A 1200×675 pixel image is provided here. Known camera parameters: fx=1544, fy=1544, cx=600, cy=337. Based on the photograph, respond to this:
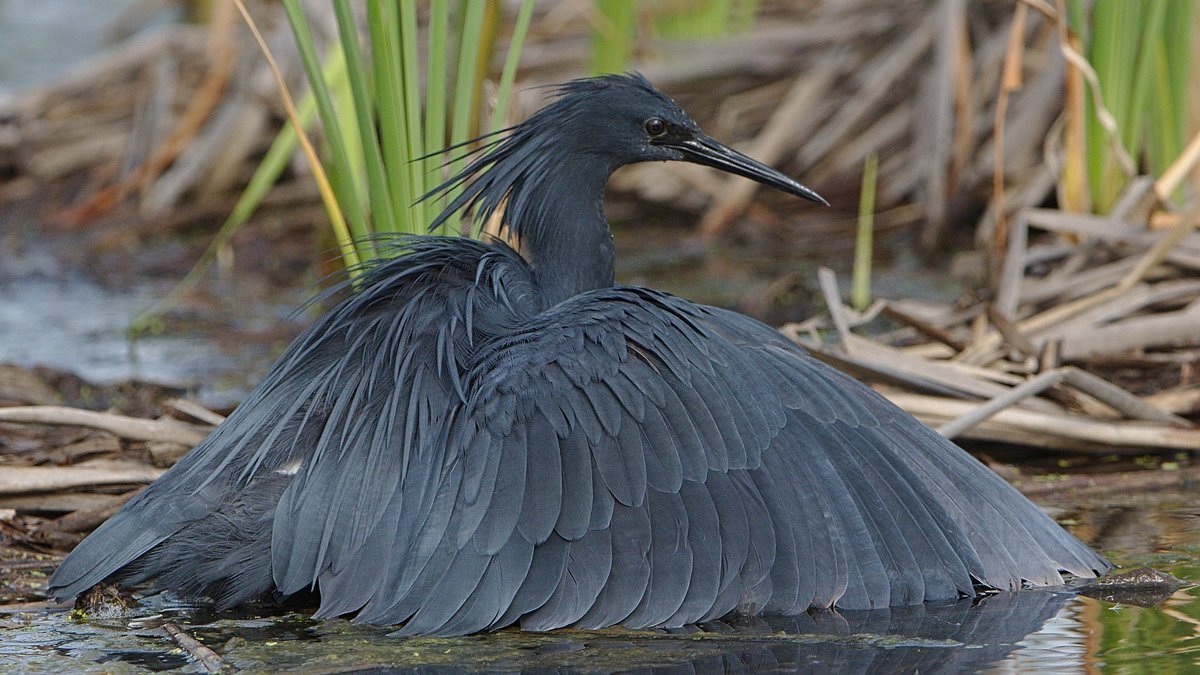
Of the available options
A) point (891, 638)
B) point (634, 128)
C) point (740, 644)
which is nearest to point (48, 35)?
point (634, 128)

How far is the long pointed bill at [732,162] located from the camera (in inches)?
153

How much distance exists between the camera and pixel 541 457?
2.98 metres

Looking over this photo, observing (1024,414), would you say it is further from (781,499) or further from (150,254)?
(150,254)

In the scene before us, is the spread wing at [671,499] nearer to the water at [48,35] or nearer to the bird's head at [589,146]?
the bird's head at [589,146]

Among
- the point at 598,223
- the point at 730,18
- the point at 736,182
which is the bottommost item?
the point at 598,223

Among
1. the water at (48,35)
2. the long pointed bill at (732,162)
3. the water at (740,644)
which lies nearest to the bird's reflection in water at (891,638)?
the water at (740,644)

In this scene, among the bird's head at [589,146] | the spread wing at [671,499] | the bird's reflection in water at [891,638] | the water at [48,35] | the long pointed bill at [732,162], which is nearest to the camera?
the bird's reflection in water at [891,638]

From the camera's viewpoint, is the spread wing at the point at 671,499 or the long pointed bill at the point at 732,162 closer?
the spread wing at the point at 671,499

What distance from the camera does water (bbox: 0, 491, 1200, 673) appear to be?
2639 mm

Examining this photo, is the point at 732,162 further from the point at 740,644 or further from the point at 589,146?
the point at 740,644

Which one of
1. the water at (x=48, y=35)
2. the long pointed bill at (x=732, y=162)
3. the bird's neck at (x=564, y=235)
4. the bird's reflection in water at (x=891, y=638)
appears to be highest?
the water at (x=48, y=35)

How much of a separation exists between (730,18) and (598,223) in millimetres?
6261

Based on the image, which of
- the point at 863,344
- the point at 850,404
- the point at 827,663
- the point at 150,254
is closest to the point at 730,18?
the point at 150,254

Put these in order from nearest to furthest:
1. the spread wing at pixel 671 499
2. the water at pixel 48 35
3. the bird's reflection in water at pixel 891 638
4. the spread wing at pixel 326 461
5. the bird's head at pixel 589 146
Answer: the bird's reflection in water at pixel 891 638 → the spread wing at pixel 671 499 → the spread wing at pixel 326 461 → the bird's head at pixel 589 146 → the water at pixel 48 35
